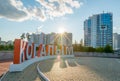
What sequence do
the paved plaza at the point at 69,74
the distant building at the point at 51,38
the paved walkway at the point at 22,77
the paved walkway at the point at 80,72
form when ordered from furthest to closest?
the distant building at the point at 51,38 < the paved walkway at the point at 80,72 < the paved plaza at the point at 69,74 < the paved walkway at the point at 22,77

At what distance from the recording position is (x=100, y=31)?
104 metres

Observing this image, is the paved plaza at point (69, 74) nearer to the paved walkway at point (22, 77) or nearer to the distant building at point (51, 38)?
the paved walkway at point (22, 77)

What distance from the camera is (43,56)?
28844mm

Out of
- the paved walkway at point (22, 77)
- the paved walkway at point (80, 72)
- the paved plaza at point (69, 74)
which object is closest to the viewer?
the paved walkway at point (22, 77)

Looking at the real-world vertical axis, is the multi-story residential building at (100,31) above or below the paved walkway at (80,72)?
above

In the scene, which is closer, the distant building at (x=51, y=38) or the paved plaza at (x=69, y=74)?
the paved plaza at (x=69, y=74)

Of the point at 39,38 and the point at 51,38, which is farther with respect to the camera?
the point at 51,38

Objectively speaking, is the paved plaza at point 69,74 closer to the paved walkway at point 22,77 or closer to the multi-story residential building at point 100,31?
the paved walkway at point 22,77

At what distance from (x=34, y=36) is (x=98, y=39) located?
3238 centimetres

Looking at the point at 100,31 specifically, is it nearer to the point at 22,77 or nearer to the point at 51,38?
the point at 51,38

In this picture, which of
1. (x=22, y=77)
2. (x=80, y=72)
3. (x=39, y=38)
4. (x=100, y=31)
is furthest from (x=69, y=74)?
(x=100, y=31)

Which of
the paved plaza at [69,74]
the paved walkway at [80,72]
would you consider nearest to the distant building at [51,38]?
the paved walkway at [80,72]

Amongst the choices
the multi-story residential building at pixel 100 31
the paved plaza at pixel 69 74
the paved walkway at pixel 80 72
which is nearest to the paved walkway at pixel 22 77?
the paved plaza at pixel 69 74

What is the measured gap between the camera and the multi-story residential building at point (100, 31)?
10322 cm
